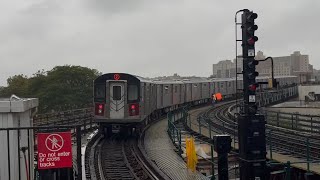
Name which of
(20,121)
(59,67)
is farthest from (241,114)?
(59,67)

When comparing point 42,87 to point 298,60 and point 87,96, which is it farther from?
point 298,60

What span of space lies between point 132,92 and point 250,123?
12.2 meters

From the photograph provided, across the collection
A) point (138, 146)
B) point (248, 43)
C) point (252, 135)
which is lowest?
point (138, 146)

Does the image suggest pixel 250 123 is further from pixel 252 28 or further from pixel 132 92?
pixel 132 92

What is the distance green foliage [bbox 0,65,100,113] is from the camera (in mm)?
52312

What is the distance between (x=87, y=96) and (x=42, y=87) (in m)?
6.15

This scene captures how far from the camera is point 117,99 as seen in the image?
66.7ft

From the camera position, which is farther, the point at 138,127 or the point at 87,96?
the point at 87,96

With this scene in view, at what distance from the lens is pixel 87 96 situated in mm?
55781

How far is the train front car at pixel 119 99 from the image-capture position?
20250 millimetres

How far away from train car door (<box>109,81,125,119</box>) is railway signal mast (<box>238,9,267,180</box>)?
11955mm

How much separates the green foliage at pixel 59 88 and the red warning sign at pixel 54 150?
152 feet

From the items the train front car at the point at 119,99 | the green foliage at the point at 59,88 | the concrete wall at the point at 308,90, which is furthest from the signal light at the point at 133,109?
the concrete wall at the point at 308,90

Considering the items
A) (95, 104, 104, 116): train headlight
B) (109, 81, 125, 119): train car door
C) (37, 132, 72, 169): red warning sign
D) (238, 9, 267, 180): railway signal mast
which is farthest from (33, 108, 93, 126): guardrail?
(37, 132, 72, 169): red warning sign
